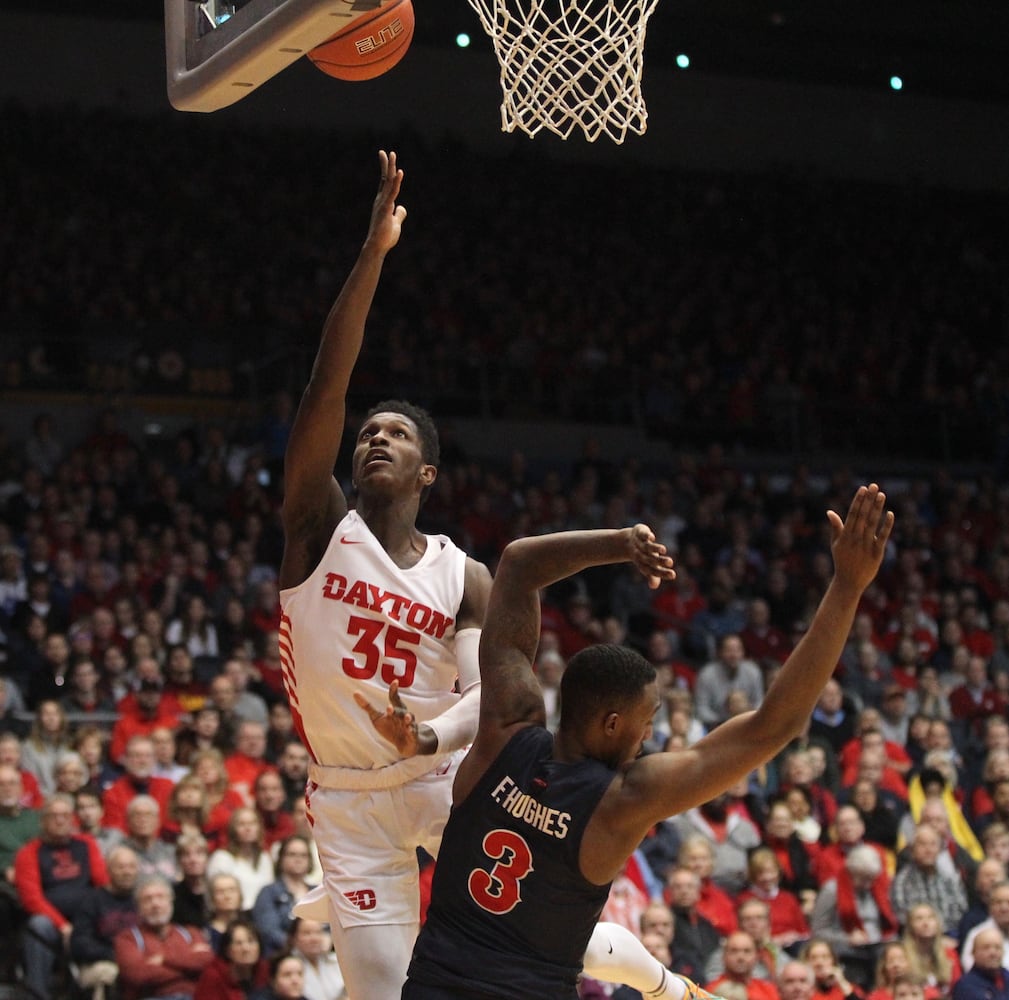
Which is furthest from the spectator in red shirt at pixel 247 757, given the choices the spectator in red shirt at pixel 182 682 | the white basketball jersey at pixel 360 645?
the white basketball jersey at pixel 360 645

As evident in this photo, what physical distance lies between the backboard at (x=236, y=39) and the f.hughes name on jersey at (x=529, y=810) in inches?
72.2

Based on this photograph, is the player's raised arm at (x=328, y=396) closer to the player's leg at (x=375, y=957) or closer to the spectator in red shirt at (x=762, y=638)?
the player's leg at (x=375, y=957)

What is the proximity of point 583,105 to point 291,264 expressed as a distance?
44.3 feet

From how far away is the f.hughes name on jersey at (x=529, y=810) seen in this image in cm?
357

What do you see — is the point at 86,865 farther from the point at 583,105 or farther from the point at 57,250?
the point at 57,250

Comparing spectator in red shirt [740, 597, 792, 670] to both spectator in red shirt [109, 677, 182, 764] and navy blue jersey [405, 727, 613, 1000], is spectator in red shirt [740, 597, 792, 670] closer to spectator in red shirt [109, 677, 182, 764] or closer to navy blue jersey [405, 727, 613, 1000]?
spectator in red shirt [109, 677, 182, 764]

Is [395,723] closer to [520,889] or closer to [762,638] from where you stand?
[520,889]

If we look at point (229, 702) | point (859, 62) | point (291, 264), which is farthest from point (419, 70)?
point (229, 702)

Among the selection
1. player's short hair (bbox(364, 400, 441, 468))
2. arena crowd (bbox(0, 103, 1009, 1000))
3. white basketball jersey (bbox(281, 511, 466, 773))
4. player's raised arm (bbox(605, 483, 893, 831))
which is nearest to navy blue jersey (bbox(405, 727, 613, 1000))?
player's raised arm (bbox(605, 483, 893, 831))

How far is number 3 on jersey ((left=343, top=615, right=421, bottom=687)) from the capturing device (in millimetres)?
4340

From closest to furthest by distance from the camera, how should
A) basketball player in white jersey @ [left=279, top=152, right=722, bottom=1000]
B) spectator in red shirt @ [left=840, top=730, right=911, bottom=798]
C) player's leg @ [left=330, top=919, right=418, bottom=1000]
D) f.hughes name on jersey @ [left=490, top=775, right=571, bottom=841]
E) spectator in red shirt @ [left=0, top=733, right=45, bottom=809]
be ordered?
f.hughes name on jersey @ [left=490, top=775, right=571, bottom=841] → player's leg @ [left=330, top=919, right=418, bottom=1000] → basketball player in white jersey @ [left=279, top=152, right=722, bottom=1000] → spectator in red shirt @ [left=0, top=733, right=45, bottom=809] → spectator in red shirt @ [left=840, top=730, right=911, bottom=798]

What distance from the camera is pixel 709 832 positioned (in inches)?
372

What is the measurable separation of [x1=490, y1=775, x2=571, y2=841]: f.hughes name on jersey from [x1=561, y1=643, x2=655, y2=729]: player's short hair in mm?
194

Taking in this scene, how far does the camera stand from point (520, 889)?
3611 mm
